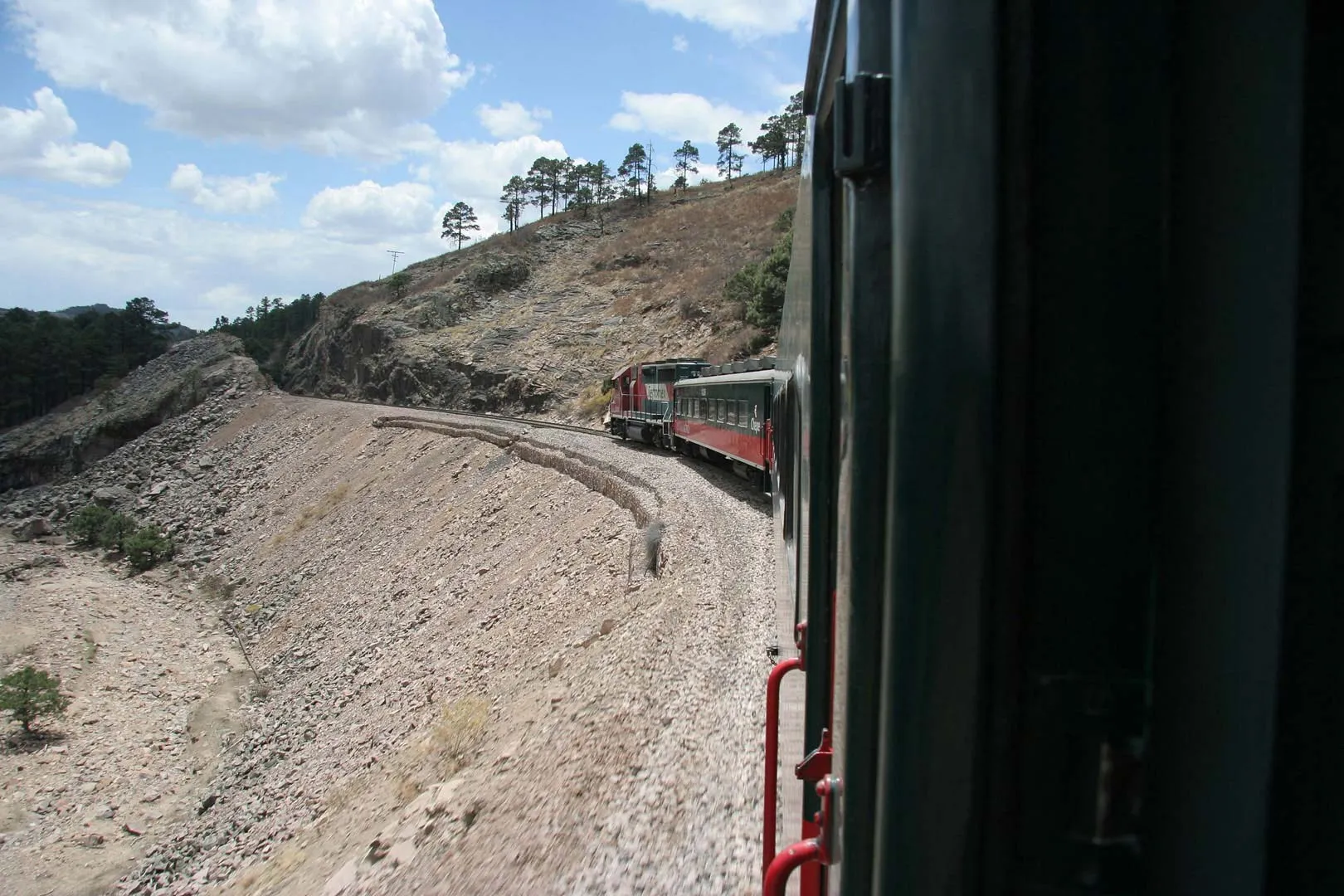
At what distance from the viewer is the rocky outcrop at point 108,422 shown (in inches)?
2611

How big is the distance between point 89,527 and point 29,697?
28.6 meters

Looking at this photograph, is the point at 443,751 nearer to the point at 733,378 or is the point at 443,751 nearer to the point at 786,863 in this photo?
the point at 733,378

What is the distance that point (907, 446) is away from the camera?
48.4 inches

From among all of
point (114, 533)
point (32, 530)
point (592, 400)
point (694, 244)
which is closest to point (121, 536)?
point (114, 533)

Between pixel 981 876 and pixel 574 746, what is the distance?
7.07 m

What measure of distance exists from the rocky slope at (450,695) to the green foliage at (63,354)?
54867 millimetres

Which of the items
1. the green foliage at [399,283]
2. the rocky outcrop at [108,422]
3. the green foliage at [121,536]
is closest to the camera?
the green foliage at [121,536]

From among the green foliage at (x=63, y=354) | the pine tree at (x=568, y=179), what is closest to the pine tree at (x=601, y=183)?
the pine tree at (x=568, y=179)

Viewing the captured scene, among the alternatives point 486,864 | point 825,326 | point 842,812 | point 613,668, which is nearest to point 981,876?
point 842,812

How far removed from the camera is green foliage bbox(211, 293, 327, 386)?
101 m

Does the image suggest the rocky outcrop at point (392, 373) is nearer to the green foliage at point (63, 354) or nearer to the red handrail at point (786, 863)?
the green foliage at point (63, 354)

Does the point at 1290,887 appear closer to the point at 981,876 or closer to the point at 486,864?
the point at 981,876

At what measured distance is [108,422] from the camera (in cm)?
6688

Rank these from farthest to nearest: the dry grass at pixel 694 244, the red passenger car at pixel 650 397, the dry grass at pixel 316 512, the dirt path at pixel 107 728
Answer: the dry grass at pixel 694 244, the dry grass at pixel 316 512, the red passenger car at pixel 650 397, the dirt path at pixel 107 728
